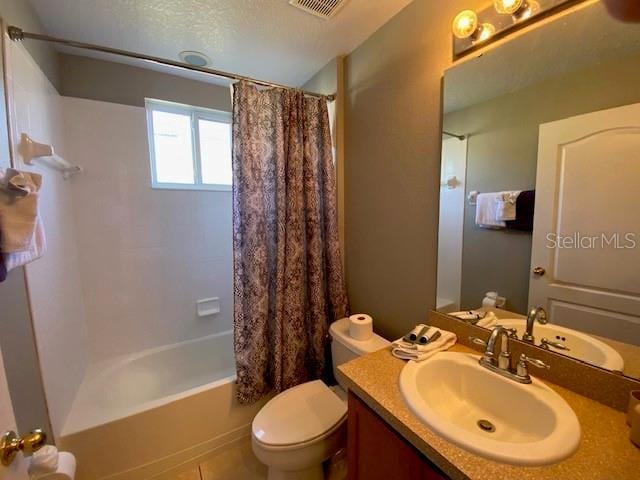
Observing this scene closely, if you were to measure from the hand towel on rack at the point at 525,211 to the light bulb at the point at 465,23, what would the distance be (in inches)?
26.2

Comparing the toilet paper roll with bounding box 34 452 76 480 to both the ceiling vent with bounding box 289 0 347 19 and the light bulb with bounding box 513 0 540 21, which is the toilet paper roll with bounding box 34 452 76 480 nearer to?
the ceiling vent with bounding box 289 0 347 19

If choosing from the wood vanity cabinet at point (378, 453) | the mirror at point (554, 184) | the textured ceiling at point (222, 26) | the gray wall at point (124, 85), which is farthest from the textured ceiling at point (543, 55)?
the gray wall at point (124, 85)

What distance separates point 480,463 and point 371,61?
1799 mm

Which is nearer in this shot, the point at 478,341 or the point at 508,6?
the point at 508,6

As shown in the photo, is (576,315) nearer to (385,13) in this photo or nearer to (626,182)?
(626,182)

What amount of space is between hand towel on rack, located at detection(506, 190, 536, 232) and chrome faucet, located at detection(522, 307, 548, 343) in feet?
0.96

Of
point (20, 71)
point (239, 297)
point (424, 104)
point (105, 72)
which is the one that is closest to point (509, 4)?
point (424, 104)

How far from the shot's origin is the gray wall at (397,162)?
1.25 m

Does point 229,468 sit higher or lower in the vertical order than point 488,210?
lower

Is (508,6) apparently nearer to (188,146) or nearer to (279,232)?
(279,232)

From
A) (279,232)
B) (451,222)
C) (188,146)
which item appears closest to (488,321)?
(451,222)

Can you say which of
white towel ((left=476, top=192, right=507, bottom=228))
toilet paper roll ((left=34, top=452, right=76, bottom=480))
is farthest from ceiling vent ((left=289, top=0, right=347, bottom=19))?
toilet paper roll ((left=34, top=452, right=76, bottom=480))

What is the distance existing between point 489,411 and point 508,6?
141 centimetres

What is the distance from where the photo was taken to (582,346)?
2.83 ft
